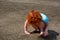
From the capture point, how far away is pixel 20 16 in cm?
335

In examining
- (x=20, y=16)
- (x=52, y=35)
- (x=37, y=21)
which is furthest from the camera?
(x=20, y=16)

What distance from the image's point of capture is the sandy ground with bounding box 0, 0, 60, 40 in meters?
2.67

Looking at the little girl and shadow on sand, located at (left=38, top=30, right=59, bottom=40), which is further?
shadow on sand, located at (left=38, top=30, right=59, bottom=40)

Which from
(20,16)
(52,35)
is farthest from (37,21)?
(20,16)

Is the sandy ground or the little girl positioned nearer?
the little girl

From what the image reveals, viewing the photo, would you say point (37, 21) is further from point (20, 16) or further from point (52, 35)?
point (20, 16)

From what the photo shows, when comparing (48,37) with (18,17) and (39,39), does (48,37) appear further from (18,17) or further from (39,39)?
(18,17)

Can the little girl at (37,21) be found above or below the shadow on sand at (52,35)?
above

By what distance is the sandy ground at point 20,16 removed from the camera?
2.67 meters

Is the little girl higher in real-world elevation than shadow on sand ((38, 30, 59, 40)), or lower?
higher

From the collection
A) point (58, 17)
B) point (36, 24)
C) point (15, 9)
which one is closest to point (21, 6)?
point (15, 9)

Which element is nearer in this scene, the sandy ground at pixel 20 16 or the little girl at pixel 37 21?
the little girl at pixel 37 21

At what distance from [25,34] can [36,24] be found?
0.28 metres

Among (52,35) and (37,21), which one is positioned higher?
(37,21)
